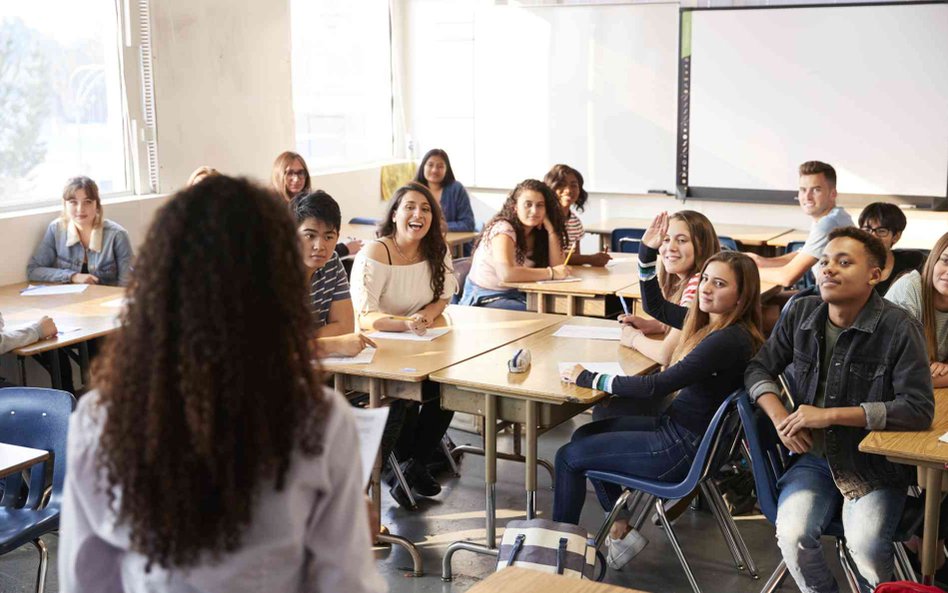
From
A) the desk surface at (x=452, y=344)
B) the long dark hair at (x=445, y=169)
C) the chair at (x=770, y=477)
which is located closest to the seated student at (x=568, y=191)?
the desk surface at (x=452, y=344)

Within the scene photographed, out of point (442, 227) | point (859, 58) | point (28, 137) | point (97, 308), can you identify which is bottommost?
point (97, 308)

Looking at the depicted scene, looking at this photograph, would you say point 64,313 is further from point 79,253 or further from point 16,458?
point 16,458

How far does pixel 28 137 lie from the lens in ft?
18.9

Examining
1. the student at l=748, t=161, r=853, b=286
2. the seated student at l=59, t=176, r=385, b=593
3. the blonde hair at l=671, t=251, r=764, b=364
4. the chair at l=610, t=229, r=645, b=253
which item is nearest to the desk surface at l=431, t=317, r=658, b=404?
the blonde hair at l=671, t=251, r=764, b=364

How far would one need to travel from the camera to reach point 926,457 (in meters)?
2.70

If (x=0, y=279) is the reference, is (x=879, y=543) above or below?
below

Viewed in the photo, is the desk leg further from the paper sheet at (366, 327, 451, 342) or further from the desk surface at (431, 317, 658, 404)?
the paper sheet at (366, 327, 451, 342)

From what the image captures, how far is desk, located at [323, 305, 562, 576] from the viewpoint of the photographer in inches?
144

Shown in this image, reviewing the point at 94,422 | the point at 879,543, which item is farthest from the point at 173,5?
the point at 94,422

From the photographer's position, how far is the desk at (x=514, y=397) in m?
3.43

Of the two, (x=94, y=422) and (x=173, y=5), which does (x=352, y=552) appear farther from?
(x=173, y=5)

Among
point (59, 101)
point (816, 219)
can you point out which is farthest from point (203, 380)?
point (59, 101)

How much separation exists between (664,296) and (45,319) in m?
2.51

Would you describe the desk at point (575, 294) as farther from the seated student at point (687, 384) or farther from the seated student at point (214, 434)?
the seated student at point (214, 434)
